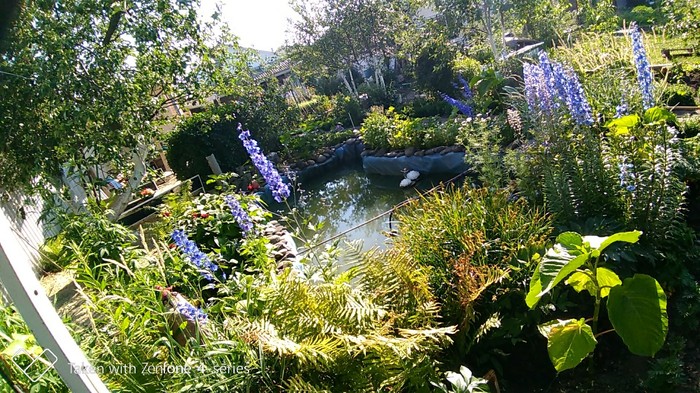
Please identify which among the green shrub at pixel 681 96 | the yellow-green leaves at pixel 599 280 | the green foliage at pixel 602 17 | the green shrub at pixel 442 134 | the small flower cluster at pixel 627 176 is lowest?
the green shrub at pixel 681 96

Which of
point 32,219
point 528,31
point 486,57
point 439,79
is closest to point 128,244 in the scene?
point 32,219

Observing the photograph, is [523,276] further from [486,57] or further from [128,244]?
[486,57]

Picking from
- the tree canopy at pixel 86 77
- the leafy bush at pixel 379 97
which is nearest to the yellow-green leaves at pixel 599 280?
the tree canopy at pixel 86 77

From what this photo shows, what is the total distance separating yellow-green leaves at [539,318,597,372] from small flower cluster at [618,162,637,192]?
92cm

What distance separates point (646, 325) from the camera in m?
1.48

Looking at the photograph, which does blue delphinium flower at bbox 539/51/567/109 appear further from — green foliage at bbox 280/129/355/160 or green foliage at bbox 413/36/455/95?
green foliage at bbox 413/36/455/95

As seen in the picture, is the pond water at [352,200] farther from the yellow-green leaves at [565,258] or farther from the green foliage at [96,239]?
the yellow-green leaves at [565,258]

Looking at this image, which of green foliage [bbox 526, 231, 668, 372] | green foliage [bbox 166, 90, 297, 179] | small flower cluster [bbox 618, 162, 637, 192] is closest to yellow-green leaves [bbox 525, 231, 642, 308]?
green foliage [bbox 526, 231, 668, 372]

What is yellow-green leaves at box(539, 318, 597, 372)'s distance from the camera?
4.80 feet

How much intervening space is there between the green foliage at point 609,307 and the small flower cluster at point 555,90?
47.1 inches

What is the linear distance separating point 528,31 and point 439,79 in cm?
520

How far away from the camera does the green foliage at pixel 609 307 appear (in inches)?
57.6

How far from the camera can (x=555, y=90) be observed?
106 inches

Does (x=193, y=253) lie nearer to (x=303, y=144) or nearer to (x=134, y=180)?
(x=134, y=180)
